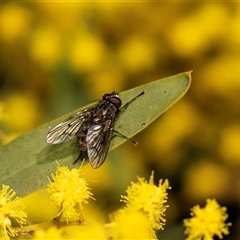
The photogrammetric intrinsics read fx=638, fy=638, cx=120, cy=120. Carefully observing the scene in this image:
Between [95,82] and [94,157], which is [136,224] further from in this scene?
[95,82]

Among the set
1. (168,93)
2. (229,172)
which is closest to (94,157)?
(168,93)

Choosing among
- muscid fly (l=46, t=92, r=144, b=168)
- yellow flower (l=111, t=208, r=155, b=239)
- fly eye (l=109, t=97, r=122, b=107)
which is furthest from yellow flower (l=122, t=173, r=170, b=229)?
fly eye (l=109, t=97, r=122, b=107)

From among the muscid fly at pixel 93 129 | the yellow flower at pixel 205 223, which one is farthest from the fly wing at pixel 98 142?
the yellow flower at pixel 205 223

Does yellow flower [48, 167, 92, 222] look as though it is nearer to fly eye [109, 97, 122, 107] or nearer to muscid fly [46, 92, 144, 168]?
muscid fly [46, 92, 144, 168]

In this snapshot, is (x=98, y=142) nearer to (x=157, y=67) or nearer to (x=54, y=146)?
(x=54, y=146)

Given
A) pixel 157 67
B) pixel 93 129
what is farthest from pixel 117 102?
pixel 157 67

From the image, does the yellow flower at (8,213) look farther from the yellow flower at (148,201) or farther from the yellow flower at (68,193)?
the yellow flower at (148,201)
